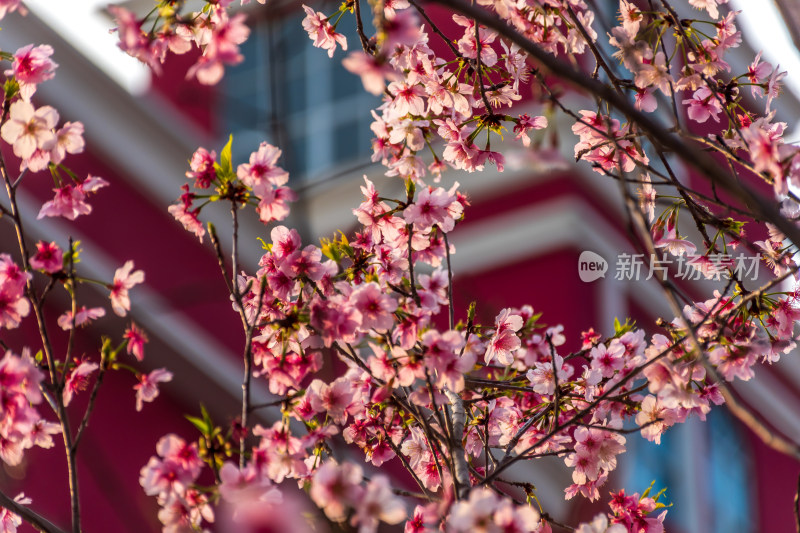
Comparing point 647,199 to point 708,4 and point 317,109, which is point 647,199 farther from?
point 317,109

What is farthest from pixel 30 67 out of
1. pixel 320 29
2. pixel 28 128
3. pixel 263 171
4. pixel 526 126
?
pixel 526 126

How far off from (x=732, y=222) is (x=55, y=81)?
14.9ft

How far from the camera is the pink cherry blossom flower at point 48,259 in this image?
1717 millimetres

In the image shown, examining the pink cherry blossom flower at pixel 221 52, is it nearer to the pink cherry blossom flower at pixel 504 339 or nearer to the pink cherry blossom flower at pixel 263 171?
the pink cherry blossom flower at pixel 263 171

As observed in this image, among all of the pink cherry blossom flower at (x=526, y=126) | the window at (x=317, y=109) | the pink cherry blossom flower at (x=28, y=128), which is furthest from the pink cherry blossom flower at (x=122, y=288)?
the window at (x=317, y=109)

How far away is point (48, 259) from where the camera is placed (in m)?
1.73

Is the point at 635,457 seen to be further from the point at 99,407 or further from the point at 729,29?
the point at 729,29

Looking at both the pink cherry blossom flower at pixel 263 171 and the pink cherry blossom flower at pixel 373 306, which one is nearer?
the pink cherry blossom flower at pixel 373 306

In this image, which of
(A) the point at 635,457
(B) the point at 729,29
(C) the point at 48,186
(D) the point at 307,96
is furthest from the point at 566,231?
(B) the point at 729,29

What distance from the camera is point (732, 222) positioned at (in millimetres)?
1989

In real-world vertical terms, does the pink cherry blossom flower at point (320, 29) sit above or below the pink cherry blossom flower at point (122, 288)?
above

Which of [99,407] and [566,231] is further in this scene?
[566,231]

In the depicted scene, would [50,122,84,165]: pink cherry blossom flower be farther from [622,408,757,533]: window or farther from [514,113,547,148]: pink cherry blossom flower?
[622,408,757,533]: window

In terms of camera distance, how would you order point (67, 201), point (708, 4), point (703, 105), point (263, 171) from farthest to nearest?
point (708, 4)
point (703, 105)
point (67, 201)
point (263, 171)
